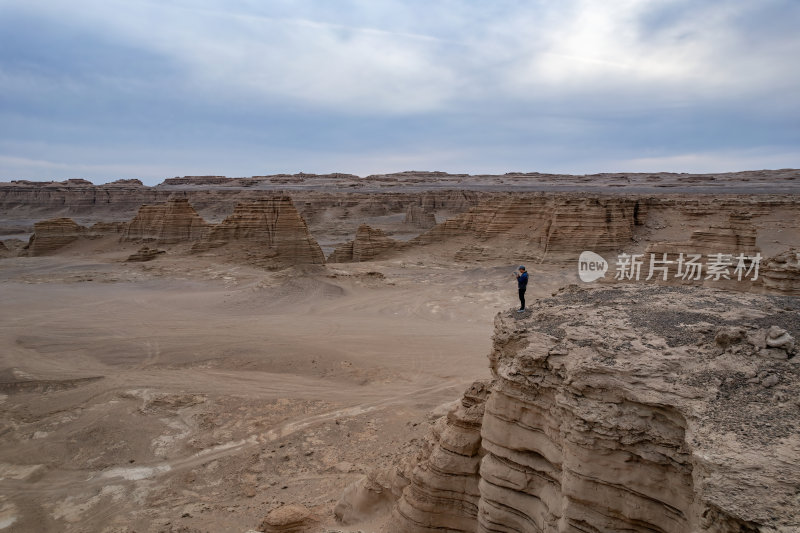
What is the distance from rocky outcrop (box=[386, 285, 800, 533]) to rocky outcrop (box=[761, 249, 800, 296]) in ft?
18.1

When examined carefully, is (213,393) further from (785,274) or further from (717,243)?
(717,243)

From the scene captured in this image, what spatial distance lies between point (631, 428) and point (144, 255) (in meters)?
28.6

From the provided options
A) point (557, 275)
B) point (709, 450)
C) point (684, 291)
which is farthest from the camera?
point (557, 275)

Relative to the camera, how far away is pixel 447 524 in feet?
16.1

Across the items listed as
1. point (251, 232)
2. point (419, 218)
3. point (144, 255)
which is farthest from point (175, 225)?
point (419, 218)

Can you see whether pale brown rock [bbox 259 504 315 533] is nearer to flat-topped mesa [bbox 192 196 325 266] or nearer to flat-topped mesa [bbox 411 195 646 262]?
flat-topped mesa [bbox 192 196 325 266]

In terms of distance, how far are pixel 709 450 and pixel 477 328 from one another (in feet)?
44.0

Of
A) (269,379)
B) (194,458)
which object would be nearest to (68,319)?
(269,379)

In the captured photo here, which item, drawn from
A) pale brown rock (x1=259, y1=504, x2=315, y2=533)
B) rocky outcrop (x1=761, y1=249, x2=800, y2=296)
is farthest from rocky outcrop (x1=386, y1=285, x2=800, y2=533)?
rocky outcrop (x1=761, y1=249, x2=800, y2=296)

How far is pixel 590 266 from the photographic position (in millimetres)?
23953

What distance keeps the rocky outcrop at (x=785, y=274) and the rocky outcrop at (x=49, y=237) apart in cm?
3634

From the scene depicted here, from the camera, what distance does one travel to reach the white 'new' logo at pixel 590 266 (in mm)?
21555

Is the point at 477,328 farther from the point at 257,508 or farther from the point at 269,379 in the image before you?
the point at 257,508

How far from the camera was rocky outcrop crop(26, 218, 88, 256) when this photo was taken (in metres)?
31.3
